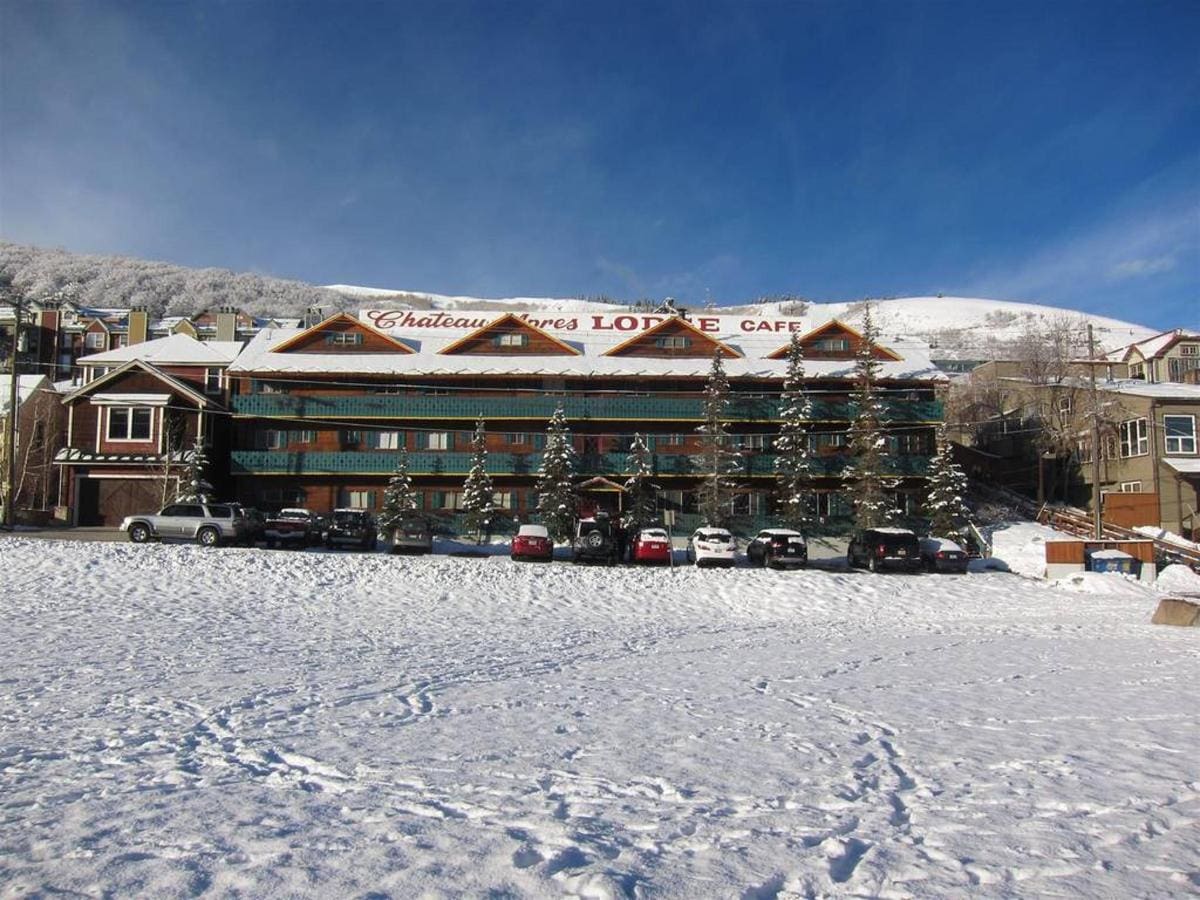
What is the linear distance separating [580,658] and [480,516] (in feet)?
85.7

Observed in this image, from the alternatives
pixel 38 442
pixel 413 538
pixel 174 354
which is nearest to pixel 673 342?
pixel 413 538

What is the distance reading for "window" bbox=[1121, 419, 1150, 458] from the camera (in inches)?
1745

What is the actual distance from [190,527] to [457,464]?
1558 centimetres

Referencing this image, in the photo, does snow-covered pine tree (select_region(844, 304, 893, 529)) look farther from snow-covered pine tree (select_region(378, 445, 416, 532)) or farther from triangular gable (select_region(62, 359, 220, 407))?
triangular gable (select_region(62, 359, 220, 407))

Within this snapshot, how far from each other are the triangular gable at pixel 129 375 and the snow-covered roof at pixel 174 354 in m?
4.13

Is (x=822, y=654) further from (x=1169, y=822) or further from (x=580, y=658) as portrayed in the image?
(x=1169, y=822)

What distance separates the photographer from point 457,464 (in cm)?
4425

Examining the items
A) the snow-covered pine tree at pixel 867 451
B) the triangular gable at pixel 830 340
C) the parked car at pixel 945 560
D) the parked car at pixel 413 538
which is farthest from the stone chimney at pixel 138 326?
the parked car at pixel 945 560

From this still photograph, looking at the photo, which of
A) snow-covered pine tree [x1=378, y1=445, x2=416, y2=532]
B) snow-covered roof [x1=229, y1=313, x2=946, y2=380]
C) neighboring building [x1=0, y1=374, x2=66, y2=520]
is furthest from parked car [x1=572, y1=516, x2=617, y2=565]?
neighboring building [x1=0, y1=374, x2=66, y2=520]

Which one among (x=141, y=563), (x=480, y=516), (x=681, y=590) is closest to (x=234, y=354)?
(x=480, y=516)

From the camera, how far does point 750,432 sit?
46438mm

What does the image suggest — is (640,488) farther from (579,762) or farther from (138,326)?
(138,326)

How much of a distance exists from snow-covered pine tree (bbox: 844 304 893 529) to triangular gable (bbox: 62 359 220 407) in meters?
33.2

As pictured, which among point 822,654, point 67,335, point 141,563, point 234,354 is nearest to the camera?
point 822,654
